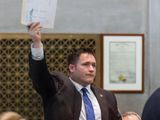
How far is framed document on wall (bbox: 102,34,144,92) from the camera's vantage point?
458 centimetres

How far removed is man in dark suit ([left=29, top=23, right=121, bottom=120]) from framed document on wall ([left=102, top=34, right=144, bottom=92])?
126 cm

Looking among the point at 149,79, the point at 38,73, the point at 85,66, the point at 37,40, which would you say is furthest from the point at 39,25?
the point at 149,79

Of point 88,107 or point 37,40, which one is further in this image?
point 88,107

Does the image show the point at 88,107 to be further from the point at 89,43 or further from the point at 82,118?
the point at 89,43

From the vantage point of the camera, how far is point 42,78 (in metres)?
2.98

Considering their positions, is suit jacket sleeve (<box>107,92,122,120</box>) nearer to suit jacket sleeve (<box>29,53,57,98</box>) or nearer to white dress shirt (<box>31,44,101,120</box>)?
white dress shirt (<box>31,44,101,120</box>)

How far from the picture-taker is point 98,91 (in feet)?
10.9

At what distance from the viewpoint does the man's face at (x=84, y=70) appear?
3.19 meters

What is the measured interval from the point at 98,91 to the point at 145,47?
1.48 metres

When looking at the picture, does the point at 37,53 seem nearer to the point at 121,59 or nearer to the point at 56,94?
the point at 56,94

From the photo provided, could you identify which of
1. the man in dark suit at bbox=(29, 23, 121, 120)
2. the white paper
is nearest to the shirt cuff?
the man in dark suit at bbox=(29, 23, 121, 120)

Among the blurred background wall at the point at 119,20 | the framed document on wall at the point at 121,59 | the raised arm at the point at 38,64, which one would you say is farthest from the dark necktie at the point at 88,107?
the blurred background wall at the point at 119,20

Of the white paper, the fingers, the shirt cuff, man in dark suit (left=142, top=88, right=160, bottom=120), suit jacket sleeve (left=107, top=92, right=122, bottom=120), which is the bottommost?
suit jacket sleeve (left=107, top=92, right=122, bottom=120)

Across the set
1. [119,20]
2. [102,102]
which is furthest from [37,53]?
[119,20]
